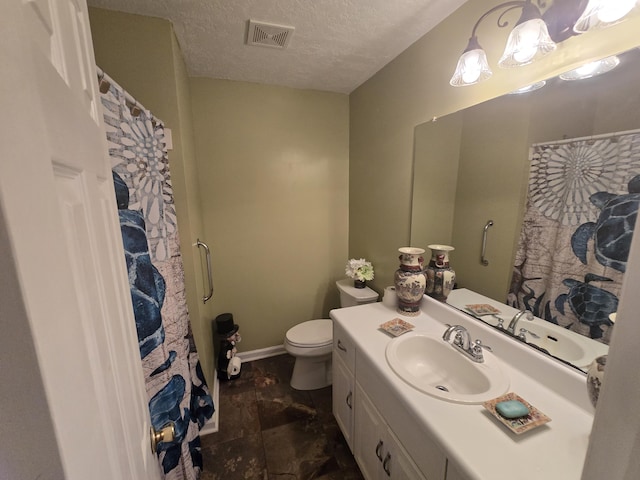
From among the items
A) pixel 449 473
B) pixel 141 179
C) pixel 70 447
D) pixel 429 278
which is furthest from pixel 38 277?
pixel 429 278

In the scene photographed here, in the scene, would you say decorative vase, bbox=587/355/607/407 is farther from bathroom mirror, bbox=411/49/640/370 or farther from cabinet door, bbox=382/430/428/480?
cabinet door, bbox=382/430/428/480

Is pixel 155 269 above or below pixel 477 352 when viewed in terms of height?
above

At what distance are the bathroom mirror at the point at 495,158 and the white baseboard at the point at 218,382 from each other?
166cm

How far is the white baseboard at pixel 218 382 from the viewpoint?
164 centimetres

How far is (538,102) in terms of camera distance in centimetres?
96

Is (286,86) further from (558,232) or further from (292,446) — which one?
(292,446)

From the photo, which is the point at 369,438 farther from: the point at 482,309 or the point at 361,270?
the point at 361,270

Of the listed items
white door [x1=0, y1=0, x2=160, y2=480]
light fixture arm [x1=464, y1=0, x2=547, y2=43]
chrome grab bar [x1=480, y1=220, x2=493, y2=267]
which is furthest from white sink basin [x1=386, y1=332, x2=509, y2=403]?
light fixture arm [x1=464, y1=0, x2=547, y2=43]

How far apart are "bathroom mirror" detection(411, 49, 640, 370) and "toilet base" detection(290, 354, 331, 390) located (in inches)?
45.0

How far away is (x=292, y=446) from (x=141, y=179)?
5.41ft

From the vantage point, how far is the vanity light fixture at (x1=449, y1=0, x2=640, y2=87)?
0.72 m

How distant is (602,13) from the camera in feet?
2.39

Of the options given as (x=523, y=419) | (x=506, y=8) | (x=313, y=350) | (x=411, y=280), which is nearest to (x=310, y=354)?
(x=313, y=350)

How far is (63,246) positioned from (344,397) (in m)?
1.49
